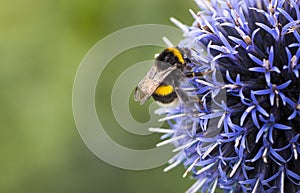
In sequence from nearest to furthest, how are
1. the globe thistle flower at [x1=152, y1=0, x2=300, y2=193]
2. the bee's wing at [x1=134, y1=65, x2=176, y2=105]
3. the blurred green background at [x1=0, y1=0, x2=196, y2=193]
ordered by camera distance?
1. the globe thistle flower at [x1=152, y1=0, x2=300, y2=193]
2. the bee's wing at [x1=134, y1=65, x2=176, y2=105]
3. the blurred green background at [x1=0, y1=0, x2=196, y2=193]

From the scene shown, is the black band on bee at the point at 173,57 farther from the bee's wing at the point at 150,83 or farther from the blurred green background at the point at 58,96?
the blurred green background at the point at 58,96

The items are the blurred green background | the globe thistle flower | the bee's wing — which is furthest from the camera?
the blurred green background

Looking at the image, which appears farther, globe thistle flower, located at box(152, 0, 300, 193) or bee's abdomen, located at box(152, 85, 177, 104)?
bee's abdomen, located at box(152, 85, 177, 104)

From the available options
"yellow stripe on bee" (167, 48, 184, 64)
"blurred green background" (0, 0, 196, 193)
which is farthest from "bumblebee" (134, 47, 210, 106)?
"blurred green background" (0, 0, 196, 193)

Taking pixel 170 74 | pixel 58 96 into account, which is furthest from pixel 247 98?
pixel 58 96

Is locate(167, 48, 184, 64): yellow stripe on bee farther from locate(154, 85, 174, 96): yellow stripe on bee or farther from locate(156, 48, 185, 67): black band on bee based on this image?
locate(154, 85, 174, 96): yellow stripe on bee

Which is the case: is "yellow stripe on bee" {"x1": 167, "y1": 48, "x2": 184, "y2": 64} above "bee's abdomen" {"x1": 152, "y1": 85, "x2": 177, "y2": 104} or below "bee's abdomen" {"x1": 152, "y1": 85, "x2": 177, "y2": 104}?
above

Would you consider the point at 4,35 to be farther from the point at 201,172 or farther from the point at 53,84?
the point at 201,172
